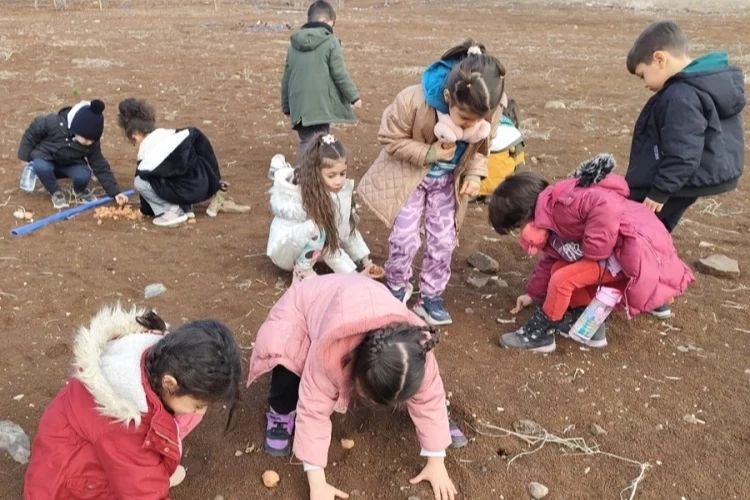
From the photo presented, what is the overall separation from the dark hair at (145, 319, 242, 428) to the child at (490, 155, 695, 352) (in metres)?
1.86

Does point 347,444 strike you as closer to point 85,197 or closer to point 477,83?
point 477,83

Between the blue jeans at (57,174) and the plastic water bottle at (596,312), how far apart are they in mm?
4373

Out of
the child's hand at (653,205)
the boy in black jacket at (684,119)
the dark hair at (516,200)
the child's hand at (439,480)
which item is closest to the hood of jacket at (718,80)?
the boy in black jacket at (684,119)

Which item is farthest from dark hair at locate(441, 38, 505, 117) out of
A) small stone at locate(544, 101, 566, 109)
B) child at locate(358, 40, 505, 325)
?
small stone at locate(544, 101, 566, 109)

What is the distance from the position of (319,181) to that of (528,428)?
1.92 metres

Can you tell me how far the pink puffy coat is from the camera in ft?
7.82

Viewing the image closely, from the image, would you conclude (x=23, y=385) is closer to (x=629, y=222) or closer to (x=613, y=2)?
(x=629, y=222)

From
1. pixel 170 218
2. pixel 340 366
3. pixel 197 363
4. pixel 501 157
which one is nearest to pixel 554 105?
pixel 501 157

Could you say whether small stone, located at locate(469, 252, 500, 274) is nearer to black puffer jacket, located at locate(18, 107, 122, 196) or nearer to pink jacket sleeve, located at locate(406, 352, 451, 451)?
pink jacket sleeve, located at locate(406, 352, 451, 451)

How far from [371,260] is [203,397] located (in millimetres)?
2614

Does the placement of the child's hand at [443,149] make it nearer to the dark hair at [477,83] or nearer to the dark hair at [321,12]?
the dark hair at [477,83]

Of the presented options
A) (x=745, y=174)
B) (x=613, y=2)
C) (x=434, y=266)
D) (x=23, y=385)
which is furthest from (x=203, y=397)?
(x=613, y=2)

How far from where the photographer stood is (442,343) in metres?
3.76

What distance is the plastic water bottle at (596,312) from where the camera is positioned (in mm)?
3512
